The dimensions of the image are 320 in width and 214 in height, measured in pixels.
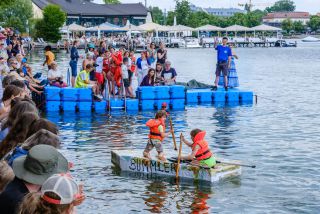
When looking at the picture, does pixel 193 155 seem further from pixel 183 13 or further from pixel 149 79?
pixel 183 13

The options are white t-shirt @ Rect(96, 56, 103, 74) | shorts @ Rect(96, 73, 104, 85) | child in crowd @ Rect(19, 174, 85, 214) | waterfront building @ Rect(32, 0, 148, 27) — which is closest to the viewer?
child in crowd @ Rect(19, 174, 85, 214)

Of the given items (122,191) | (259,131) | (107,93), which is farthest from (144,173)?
(107,93)

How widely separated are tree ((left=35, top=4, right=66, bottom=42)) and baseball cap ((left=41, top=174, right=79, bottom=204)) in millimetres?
85925

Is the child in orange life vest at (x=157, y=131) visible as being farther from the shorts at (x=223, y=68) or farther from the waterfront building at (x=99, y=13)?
the waterfront building at (x=99, y=13)

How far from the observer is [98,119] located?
24.1 meters

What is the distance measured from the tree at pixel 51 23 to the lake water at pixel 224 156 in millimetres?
61288

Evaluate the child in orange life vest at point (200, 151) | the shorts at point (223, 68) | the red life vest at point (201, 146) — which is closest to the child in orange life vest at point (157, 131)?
the child in orange life vest at point (200, 151)

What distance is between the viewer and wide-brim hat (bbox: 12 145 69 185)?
18.5 ft

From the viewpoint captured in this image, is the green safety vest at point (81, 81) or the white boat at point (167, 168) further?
the green safety vest at point (81, 81)

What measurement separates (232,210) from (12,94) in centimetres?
497

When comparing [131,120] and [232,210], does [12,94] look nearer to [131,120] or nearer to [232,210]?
[232,210]

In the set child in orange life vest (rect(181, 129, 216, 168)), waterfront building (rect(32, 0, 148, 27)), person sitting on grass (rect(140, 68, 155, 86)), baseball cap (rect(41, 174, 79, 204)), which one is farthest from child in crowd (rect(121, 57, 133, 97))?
waterfront building (rect(32, 0, 148, 27))

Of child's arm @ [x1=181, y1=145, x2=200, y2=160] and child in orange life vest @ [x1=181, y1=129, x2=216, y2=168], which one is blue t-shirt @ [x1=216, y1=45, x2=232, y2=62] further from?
child in orange life vest @ [x1=181, y1=129, x2=216, y2=168]

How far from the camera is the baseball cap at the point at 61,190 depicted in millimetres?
4668
